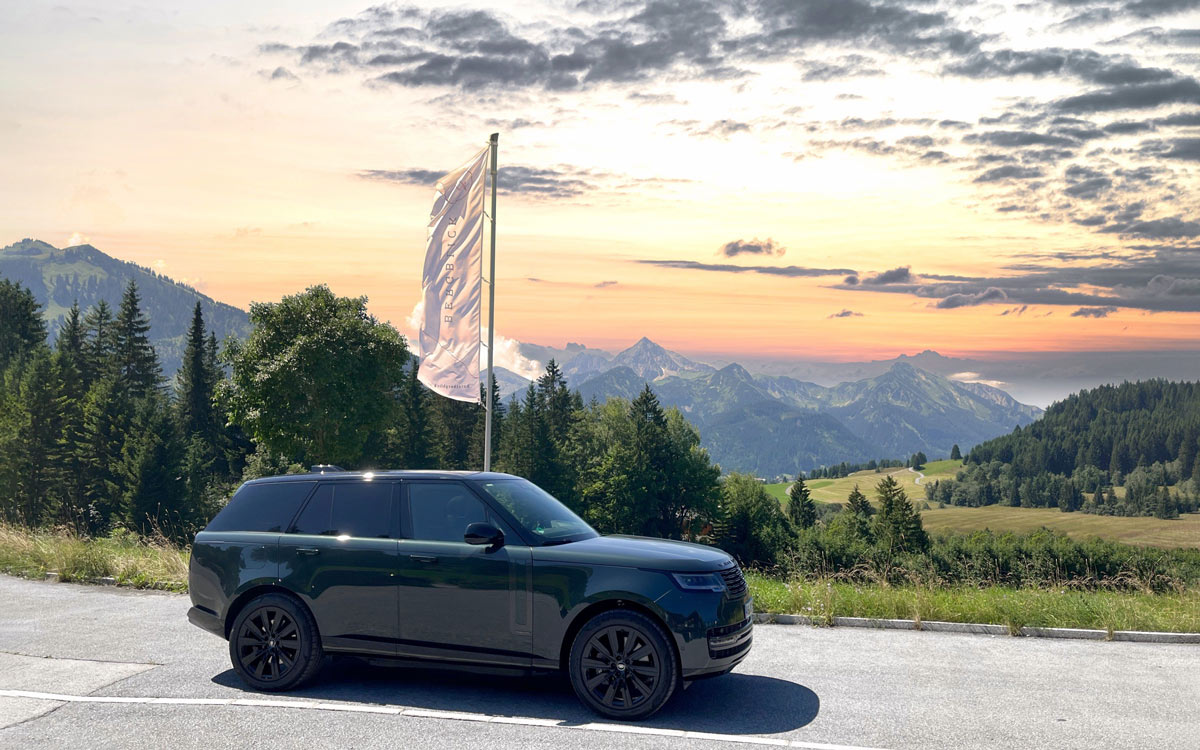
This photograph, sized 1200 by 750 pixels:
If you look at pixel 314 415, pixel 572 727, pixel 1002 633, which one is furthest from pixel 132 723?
pixel 314 415

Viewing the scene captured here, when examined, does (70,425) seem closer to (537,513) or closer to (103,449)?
(103,449)

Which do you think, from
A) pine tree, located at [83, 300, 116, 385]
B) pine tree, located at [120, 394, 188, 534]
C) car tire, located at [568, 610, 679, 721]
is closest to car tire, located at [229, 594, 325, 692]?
car tire, located at [568, 610, 679, 721]

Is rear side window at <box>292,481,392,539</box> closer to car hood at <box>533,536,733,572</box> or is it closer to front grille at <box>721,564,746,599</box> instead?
car hood at <box>533,536,733,572</box>

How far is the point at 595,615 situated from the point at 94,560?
34.6 feet

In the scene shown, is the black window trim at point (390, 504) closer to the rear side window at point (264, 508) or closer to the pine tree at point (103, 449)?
the rear side window at point (264, 508)

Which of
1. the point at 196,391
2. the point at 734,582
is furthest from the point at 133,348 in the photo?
the point at 734,582

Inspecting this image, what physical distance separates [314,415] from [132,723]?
42268 millimetres

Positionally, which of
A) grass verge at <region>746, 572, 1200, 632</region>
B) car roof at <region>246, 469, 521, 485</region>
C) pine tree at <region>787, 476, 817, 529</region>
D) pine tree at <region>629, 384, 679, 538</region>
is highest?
car roof at <region>246, 469, 521, 485</region>

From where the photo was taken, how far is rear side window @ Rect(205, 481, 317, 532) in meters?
8.58

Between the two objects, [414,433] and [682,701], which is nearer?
[682,701]

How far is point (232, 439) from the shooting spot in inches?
3046

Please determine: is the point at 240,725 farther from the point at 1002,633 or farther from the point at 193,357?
the point at 193,357

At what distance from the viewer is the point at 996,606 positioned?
438 inches

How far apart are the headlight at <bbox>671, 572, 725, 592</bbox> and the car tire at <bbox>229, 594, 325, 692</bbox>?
334 centimetres
